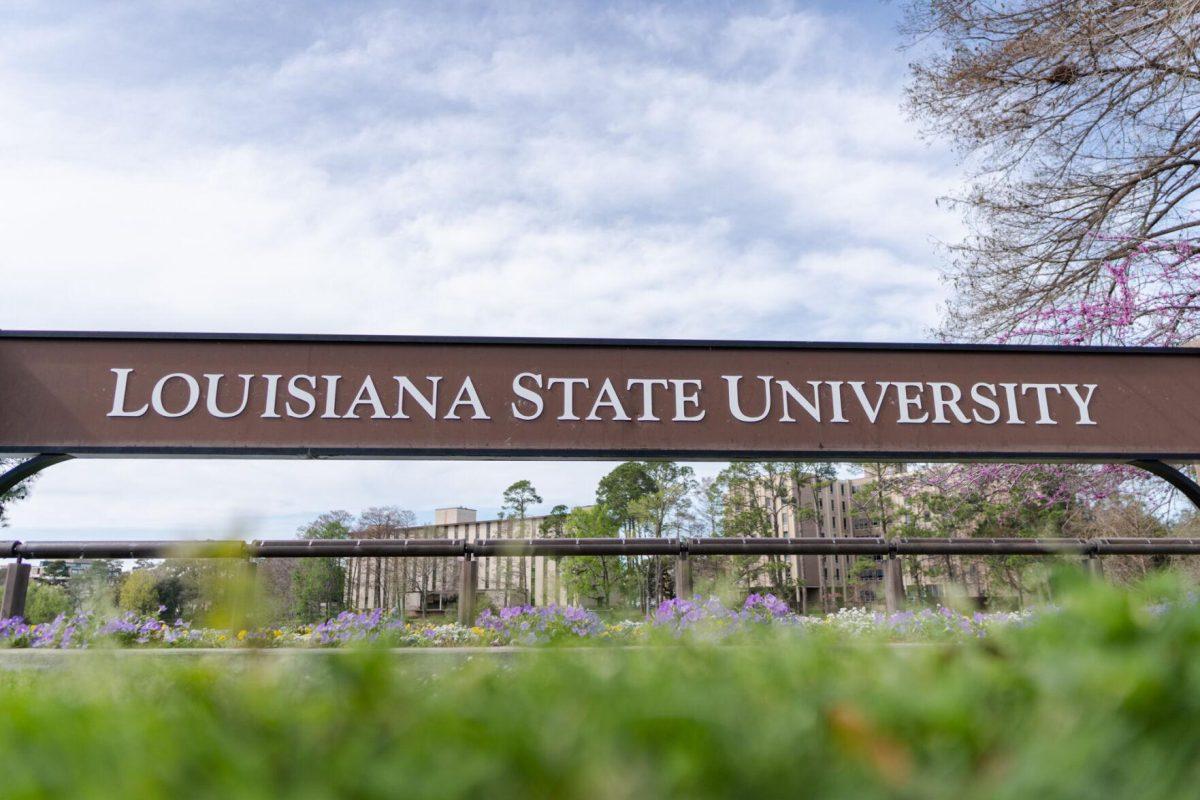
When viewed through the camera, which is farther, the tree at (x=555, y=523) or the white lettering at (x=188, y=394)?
the tree at (x=555, y=523)

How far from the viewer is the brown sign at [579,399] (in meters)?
4.78

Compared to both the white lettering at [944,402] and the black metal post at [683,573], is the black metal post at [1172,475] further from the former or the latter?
the black metal post at [683,573]

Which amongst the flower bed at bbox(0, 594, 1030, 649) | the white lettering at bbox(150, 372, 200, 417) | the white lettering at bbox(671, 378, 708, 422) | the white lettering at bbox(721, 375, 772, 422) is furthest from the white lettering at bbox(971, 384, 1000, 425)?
the white lettering at bbox(150, 372, 200, 417)

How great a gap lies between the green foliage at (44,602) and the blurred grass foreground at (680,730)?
5.09 metres

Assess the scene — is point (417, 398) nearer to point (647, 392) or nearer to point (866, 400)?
point (647, 392)

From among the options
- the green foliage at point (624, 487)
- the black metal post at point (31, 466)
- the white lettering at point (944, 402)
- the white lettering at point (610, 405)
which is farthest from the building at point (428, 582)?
the green foliage at point (624, 487)

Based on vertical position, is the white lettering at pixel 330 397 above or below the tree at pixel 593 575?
above

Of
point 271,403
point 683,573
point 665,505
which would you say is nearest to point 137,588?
point 271,403

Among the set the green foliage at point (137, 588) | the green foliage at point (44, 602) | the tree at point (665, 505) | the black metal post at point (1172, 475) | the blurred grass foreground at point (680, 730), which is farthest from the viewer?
the tree at point (665, 505)

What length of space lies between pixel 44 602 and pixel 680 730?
19.2 ft

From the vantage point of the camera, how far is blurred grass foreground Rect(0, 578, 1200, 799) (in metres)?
0.51

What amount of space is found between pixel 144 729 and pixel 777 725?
1.55ft

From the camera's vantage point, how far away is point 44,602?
512cm

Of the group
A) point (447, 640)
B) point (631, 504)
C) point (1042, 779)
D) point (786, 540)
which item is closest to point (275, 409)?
point (447, 640)
